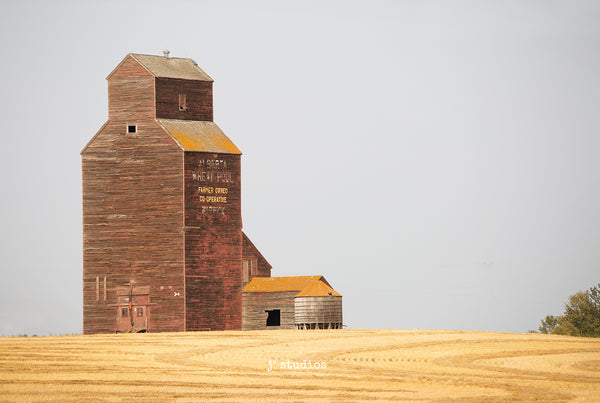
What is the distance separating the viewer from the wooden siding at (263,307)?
59969mm

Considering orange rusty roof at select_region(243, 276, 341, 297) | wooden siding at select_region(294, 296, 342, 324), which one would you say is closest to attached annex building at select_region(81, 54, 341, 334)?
orange rusty roof at select_region(243, 276, 341, 297)

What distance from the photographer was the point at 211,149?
5922 centimetres

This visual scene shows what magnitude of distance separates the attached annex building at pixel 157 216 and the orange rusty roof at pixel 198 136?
0.08 meters

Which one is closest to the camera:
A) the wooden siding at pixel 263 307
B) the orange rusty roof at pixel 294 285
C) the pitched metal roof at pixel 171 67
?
the orange rusty roof at pixel 294 285

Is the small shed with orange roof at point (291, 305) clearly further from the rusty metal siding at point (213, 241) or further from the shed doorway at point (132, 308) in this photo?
the shed doorway at point (132, 308)

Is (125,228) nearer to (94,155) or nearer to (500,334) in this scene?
(94,155)

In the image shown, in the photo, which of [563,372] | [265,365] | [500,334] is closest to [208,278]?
[500,334]

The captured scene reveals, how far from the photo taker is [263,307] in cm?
5997

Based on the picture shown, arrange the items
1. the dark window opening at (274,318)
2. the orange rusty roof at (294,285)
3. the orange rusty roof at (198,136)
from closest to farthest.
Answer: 1. the orange rusty roof at (198,136)
2. the orange rusty roof at (294,285)
3. the dark window opening at (274,318)

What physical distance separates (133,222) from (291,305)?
10.8m

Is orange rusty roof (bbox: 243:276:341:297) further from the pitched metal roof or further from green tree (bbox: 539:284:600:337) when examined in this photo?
green tree (bbox: 539:284:600:337)

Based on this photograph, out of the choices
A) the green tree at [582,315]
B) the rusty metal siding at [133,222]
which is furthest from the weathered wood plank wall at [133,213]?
the green tree at [582,315]

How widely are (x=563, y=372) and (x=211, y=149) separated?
30105 mm

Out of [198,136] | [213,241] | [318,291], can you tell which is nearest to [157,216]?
[213,241]
